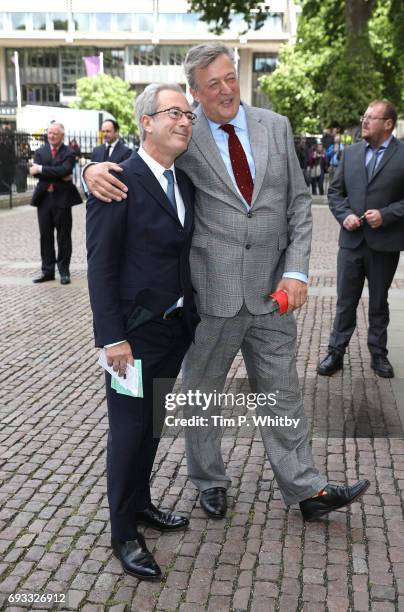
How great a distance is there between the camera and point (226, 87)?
2873 millimetres

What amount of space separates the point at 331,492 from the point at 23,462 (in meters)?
1.76

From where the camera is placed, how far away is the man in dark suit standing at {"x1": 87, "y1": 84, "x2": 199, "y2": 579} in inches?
102

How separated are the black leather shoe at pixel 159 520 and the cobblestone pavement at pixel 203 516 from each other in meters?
0.04

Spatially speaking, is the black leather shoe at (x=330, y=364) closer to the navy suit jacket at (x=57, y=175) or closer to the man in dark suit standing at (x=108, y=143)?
the navy suit jacket at (x=57, y=175)

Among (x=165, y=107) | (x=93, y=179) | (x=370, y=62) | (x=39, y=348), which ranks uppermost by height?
(x=370, y=62)

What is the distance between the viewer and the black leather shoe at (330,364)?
17.4 ft

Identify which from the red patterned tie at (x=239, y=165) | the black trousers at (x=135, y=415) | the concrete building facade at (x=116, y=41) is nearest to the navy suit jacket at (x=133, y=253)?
the black trousers at (x=135, y=415)

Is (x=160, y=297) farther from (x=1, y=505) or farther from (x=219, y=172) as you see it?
(x=1, y=505)

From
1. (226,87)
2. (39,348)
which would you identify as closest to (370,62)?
(39,348)

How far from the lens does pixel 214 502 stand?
328 centimetres

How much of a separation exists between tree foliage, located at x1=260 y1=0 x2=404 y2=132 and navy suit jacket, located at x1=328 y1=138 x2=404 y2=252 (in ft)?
58.2

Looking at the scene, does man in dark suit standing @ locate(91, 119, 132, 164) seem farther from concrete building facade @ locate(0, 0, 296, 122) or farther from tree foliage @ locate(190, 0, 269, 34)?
concrete building facade @ locate(0, 0, 296, 122)

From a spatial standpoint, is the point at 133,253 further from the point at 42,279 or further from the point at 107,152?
the point at 107,152

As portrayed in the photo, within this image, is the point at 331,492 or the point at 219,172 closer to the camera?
the point at 219,172
